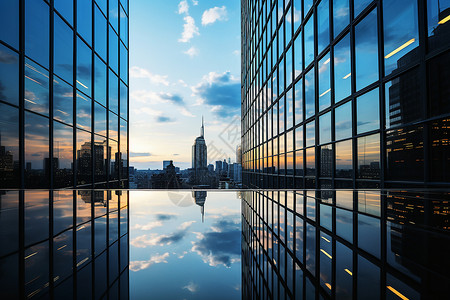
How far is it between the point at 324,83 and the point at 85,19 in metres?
14.2

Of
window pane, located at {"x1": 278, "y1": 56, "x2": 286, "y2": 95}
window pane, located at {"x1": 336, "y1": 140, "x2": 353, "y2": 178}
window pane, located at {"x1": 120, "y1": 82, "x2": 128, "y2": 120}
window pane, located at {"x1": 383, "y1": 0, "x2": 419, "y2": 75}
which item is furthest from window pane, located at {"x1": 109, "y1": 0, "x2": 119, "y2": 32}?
window pane, located at {"x1": 336, "y1": 140, "x2": 353, "y2": 178}

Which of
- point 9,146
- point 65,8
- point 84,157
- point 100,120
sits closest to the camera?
point 9,146

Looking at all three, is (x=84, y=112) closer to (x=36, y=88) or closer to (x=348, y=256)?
(x=36, y=88)

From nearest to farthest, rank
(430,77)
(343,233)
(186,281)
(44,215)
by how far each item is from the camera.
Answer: (186,281) < (343,233) < (44,215) < (430,77)

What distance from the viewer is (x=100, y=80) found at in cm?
1466

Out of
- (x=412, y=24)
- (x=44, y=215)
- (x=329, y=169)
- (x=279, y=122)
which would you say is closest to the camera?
(x=44, y=215)

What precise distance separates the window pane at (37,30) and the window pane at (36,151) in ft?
8.55

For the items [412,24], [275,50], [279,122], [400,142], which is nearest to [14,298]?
[400,142]

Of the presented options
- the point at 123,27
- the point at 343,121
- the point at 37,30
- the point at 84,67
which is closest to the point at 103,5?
the point at 123,27

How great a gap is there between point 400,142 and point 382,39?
3.72 m

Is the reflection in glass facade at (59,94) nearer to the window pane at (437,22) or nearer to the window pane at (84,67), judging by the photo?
the window pane at (84,67)

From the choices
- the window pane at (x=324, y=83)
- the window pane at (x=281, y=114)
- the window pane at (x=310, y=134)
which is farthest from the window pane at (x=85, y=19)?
the window pane at (x=310, y=134)

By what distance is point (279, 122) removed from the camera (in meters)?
17.9

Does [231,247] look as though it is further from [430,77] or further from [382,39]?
[382,39]
